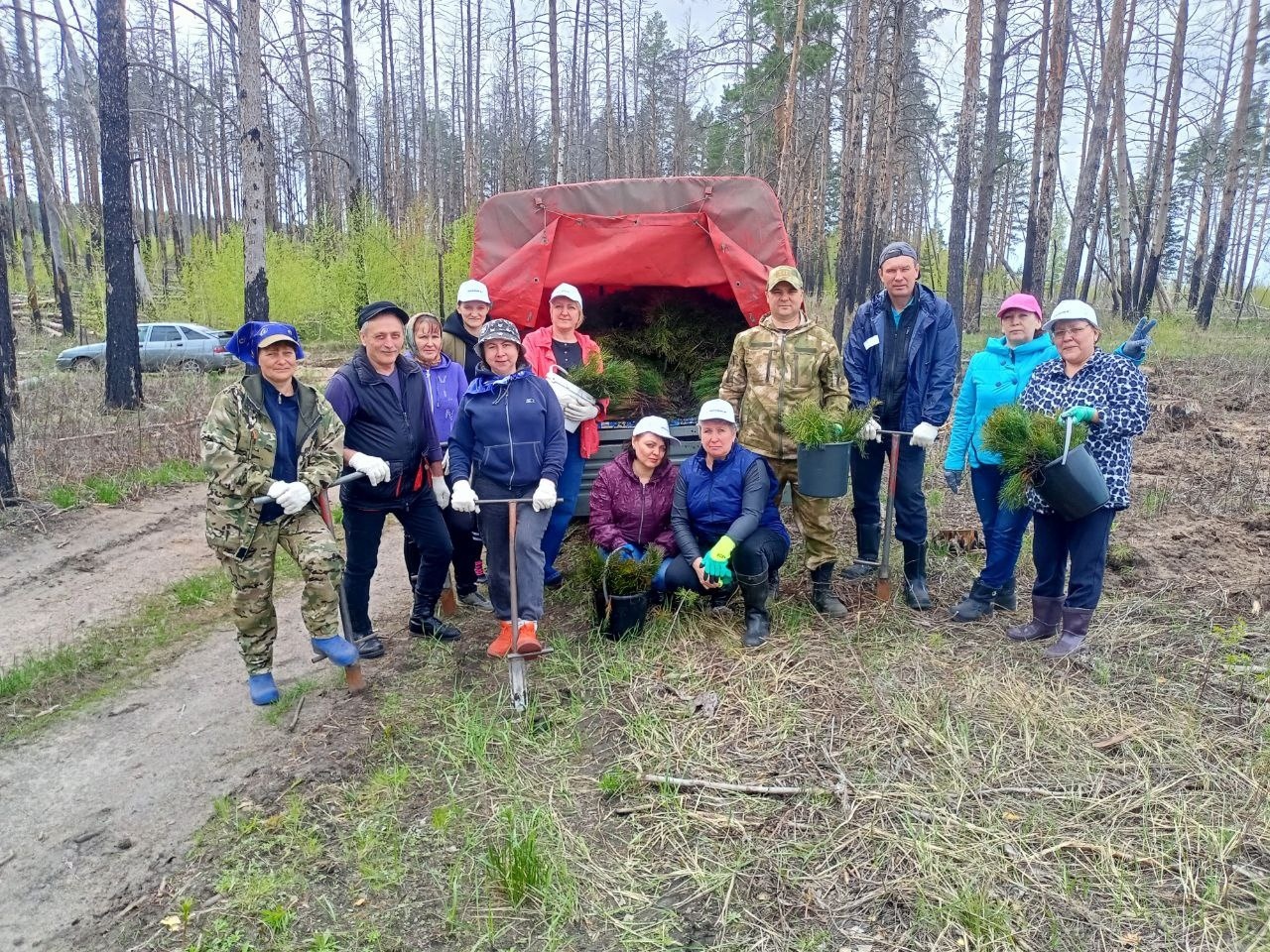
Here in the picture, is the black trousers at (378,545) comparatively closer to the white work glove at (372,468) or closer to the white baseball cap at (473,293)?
the white work glove at (372,468)

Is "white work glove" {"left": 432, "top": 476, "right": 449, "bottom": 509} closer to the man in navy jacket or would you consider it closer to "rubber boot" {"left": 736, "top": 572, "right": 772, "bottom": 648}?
"rubber boot" {"left": 736, "top": 572, "right": 772, "bottom": 648}

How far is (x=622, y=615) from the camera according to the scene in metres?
4.54

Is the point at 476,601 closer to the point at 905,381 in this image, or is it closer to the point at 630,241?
the point at 630,241

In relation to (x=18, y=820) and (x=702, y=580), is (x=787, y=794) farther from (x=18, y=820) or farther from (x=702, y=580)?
(x=18, y=820)

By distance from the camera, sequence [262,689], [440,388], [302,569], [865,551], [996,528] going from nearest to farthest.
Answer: [302,569]
[262,689]
[996,528]
[440,388]
[865,551]

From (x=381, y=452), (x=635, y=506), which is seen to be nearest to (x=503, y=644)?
(x=635, y=506)

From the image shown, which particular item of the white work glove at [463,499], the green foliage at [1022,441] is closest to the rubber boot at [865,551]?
the green foliage at [1022,441]

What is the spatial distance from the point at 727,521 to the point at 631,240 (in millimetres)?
2406

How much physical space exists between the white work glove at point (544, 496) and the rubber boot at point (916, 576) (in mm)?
2342

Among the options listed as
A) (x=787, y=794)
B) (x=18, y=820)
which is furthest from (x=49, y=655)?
(x=787, y=794)

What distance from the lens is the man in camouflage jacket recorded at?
15.5 feet

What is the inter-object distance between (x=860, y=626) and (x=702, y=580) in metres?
1.03

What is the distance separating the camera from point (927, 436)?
4570 mm

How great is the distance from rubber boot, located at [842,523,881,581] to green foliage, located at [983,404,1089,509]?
115 cm
